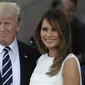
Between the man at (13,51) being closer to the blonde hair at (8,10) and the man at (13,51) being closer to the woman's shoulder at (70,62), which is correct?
the blonde hair at (8,10)

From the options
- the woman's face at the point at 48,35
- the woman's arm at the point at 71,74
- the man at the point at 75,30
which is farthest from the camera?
the man at the point at 75,30

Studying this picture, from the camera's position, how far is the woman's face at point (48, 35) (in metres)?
4.57

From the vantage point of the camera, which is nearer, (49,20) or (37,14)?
(49,20)

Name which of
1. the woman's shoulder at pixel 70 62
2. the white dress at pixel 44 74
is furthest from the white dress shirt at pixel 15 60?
the woman's shoulder at pixel 70 62

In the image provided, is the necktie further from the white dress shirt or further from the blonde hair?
the blonde hair

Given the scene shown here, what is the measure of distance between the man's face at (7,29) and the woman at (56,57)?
0.38m

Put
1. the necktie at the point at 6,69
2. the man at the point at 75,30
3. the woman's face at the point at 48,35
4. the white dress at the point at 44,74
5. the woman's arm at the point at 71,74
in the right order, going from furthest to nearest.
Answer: the man at the point at 75,30 → the necktie at the point at 6,69 → the woman's face at the point at 48,35 → the white dress at the point at 44,74 → the woman's arm at the point at 71,74

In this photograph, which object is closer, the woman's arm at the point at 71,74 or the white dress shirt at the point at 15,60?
the woman's arm at the point at 71,74

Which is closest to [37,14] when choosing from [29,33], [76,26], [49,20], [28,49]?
[29,33]

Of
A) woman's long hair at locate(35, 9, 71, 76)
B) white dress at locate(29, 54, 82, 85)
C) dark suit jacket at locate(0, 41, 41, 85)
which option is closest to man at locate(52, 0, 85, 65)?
dark suit jacket at locate(0, 41, 41, 85)

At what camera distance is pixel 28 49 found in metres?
5.29

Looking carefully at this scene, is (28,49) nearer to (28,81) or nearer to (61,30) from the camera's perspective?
(28,81)

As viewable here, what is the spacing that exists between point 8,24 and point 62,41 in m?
0.78

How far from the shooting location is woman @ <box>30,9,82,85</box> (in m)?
4.35
